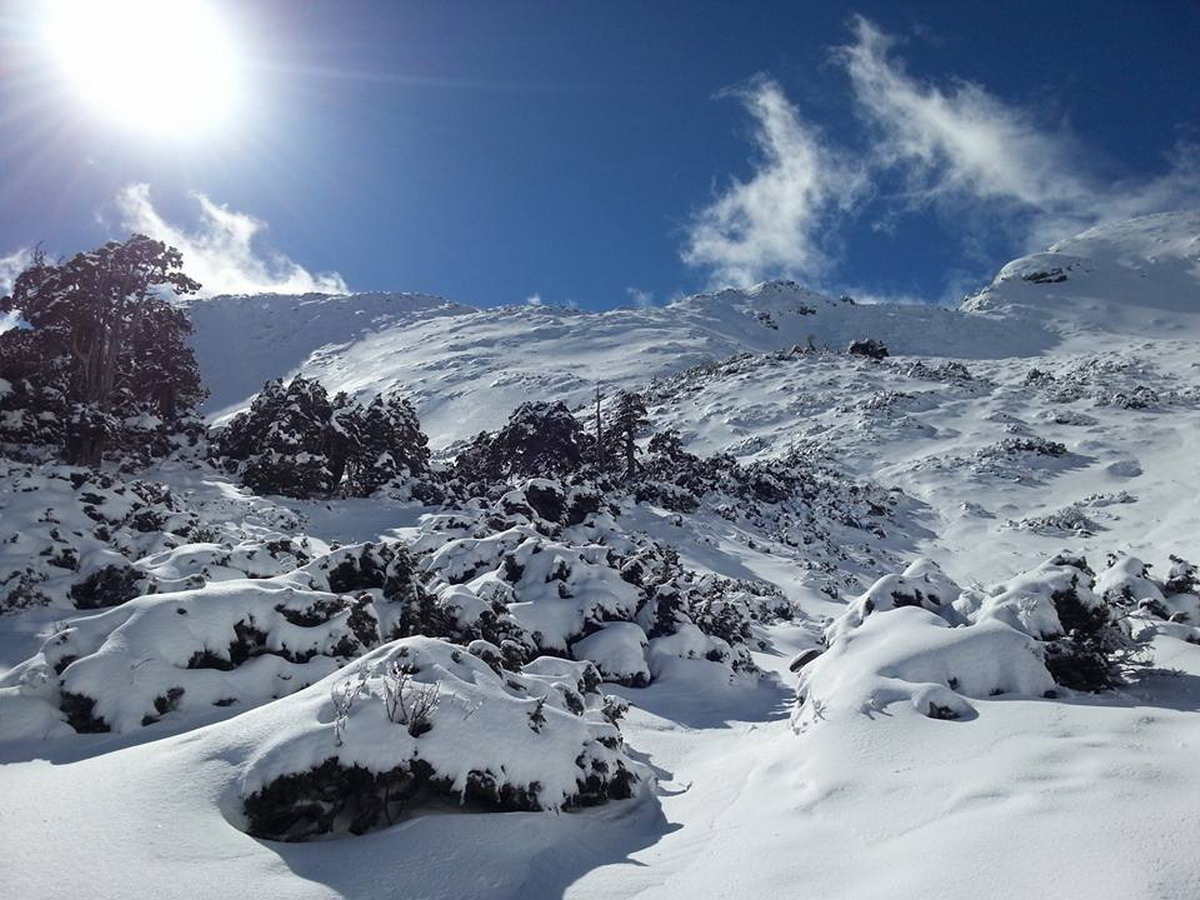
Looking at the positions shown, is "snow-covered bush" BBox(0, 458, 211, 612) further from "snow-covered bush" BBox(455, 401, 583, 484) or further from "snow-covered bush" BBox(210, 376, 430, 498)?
"snow-covered bush" BBox(455, 401, 583, 484)

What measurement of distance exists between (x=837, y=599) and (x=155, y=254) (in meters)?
24.3

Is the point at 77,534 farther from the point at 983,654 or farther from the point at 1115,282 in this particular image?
the point at 1115,282

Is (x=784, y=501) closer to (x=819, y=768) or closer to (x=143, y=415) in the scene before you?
(x=143, y=415)

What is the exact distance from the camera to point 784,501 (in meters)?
31.9

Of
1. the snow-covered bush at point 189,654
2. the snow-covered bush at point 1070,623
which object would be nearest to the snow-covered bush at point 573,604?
the snow-covered bush at point 189,654

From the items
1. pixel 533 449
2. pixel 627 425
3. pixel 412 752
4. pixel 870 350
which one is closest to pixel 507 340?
pixel 870 350

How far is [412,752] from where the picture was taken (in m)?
5.13

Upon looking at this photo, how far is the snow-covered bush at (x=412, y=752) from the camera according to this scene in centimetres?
489

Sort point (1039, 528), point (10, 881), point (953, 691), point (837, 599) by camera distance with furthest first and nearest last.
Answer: point (1039, 528) → point (837, 599) → point (953, 691) → point (10, 881)

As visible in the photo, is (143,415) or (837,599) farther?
(143,415)

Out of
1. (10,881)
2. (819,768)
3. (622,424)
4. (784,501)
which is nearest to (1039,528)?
(784,501)

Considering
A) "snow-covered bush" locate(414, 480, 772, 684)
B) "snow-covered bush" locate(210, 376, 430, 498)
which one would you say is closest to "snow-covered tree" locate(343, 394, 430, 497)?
"snow-covered bush" locate(210, 376, 430, 498)

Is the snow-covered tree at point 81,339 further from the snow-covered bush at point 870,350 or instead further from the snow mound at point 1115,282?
the snow mound at point 1115,282

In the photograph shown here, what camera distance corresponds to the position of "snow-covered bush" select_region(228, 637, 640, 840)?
4.89 metres
